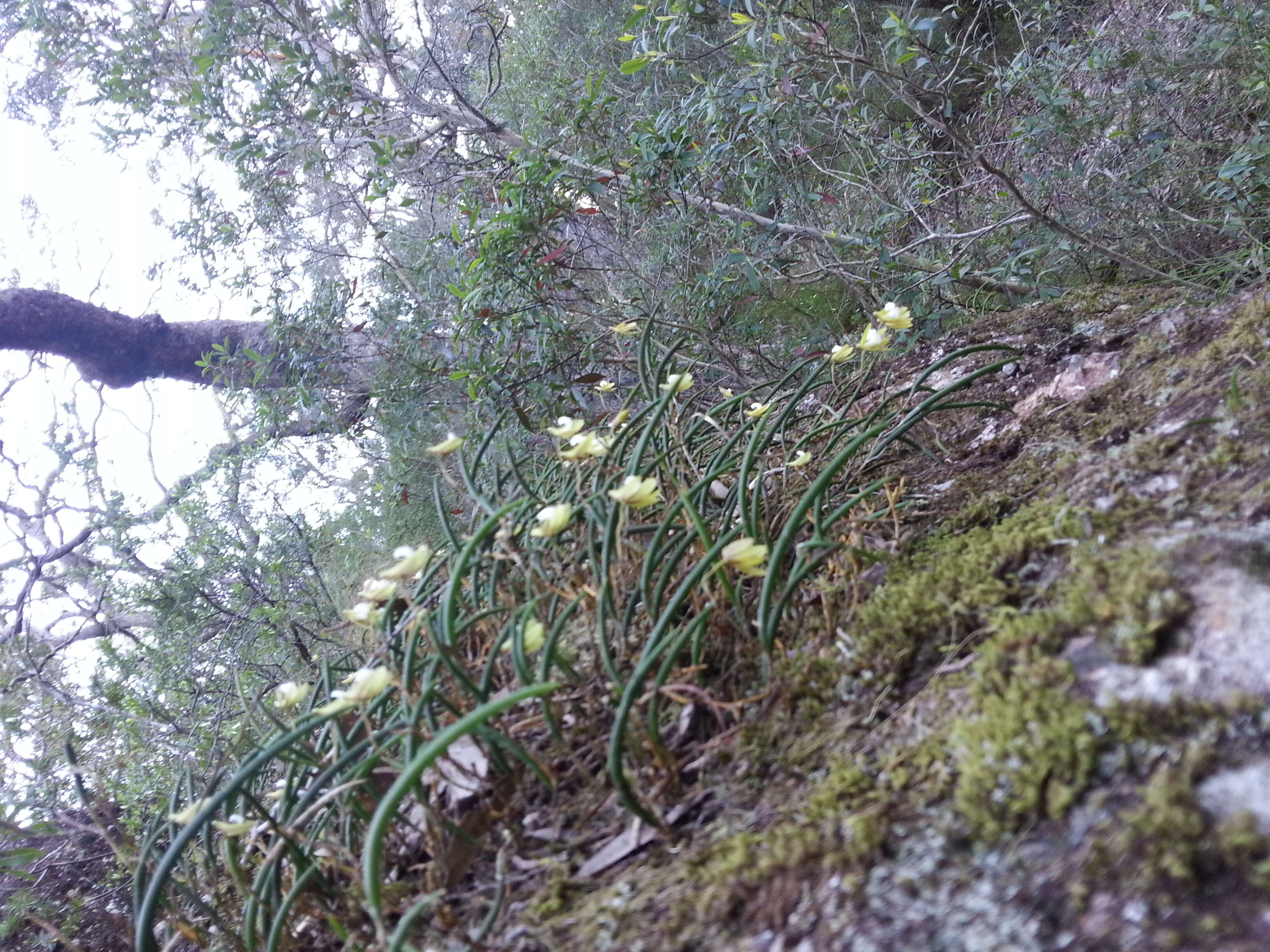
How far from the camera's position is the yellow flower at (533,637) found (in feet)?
2.62

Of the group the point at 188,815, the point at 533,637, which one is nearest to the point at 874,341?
the point at 533,637

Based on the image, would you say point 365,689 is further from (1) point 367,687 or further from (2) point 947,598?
(2) point 947,598

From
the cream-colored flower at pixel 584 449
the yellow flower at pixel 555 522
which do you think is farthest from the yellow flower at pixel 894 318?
the yellow flower at pixel 555 522

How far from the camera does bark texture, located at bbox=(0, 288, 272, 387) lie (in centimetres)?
518

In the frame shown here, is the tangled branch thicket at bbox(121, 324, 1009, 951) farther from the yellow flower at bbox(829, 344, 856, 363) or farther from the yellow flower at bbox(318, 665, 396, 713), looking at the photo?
the yellow flower at bbox(829, 344, 856, 363)

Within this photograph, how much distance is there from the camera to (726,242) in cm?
256

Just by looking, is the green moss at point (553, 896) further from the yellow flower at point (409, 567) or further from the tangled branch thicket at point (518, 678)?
the yellow flower at point (409, 567)

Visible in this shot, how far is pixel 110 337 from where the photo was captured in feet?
18.1

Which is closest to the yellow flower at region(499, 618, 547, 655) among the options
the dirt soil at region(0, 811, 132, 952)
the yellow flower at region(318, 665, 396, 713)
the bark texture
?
the yellow flower at region(318, 665, 396, 713)

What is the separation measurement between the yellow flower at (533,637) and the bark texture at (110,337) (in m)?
4.86

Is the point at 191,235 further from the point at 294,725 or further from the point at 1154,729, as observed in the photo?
the point at 1154,729

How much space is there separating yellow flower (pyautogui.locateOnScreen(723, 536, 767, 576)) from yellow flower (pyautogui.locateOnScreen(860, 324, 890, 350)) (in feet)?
1.67

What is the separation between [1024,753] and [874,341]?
0.76 meters

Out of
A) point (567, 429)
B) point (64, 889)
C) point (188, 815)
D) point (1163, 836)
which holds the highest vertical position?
point (64, 889)
